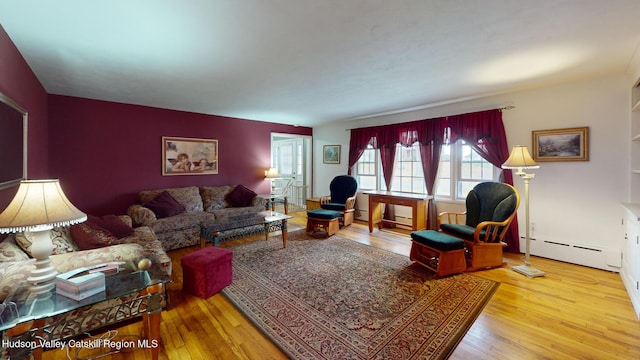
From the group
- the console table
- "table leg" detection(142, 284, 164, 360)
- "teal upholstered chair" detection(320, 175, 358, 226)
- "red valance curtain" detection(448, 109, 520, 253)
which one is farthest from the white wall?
"table leg" detection(142, 284, 164, 360)

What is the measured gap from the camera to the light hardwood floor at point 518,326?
1868mm

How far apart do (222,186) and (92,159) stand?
2095 millimetres

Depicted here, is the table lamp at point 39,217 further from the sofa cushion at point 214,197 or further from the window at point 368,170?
the window at point 368,170

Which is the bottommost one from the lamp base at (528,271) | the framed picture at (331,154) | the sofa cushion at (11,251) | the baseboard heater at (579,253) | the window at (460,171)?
the lamp base at (528,271)

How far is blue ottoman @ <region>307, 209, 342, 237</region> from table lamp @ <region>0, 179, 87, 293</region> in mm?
3395

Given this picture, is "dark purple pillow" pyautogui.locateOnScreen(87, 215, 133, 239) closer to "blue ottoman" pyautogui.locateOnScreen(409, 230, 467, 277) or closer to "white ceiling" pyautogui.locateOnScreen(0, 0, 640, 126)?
"white ceiling" pyautogui.locateOnScreen(0, 0, 640, 126)

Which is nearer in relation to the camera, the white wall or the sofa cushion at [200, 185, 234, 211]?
the white wall

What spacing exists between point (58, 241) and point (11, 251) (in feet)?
1.39

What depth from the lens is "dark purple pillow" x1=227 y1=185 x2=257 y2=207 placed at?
5.20 m

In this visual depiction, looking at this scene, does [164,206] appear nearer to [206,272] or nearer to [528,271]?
[206,272]

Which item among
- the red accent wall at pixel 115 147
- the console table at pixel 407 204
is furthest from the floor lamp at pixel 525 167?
the red accent wall at pixel 115 147

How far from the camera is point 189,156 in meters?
5.12

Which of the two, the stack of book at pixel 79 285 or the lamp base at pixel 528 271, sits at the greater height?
the stack of book at pixel 79 285

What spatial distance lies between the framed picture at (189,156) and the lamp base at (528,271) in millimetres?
5324
